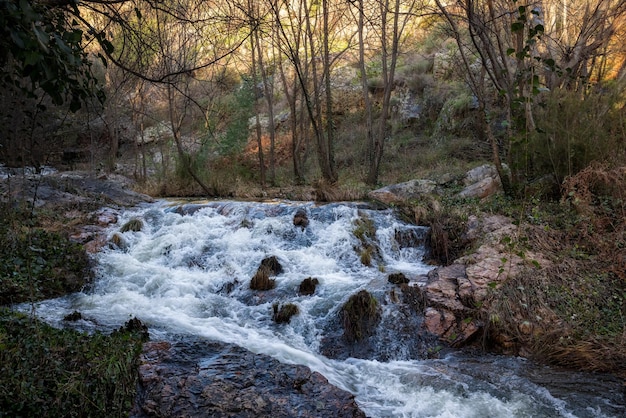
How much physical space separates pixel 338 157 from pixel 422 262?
37.0 feet

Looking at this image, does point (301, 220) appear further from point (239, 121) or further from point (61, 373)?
point (239, 121)

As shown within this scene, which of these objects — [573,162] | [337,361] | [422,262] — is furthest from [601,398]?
[573,162]

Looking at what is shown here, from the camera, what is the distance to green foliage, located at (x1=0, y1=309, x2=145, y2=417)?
2.90 metres

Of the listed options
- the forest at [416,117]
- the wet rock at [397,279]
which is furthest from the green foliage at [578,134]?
the wet rock at [397,279]

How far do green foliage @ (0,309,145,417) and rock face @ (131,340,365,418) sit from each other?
0.59 ft

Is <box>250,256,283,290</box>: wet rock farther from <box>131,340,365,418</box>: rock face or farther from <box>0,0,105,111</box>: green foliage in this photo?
<box>0,0,105,111</box>: green foliage

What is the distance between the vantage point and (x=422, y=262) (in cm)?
786

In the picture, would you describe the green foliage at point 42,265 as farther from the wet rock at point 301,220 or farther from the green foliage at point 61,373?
the wet rock at point 301,220

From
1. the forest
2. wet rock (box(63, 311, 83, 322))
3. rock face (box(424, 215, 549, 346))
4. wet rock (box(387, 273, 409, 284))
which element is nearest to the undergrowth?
→ the forest

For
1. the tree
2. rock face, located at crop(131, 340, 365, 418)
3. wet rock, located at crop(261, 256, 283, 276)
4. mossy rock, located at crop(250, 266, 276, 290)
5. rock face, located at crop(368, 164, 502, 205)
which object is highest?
the tree

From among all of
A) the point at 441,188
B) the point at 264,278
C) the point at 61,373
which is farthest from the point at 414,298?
the point at 441,188

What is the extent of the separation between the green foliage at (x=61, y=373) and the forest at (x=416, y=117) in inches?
5.9

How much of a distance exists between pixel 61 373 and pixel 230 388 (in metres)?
1.27

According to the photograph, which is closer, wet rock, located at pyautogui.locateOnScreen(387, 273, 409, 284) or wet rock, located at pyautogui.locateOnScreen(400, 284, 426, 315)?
wet rock, located at pyautogui.locateOnScreen(400, 284, 426, 315)
